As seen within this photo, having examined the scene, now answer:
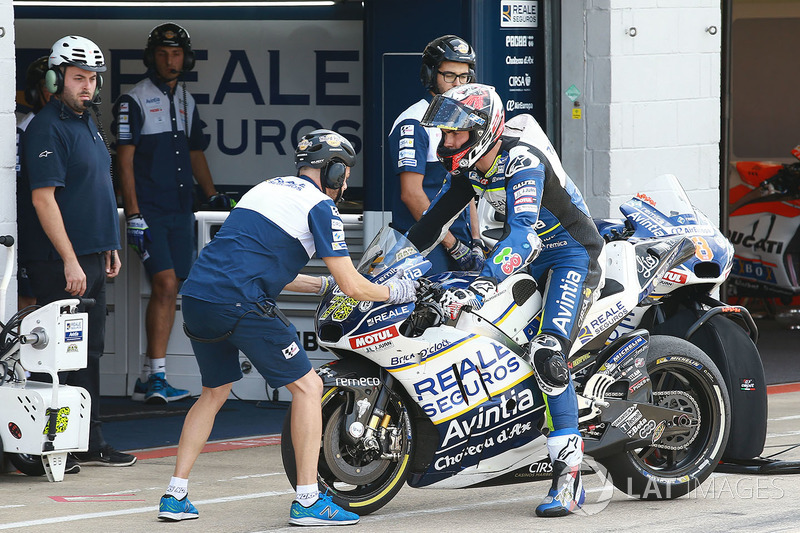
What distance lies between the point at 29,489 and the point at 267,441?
177cm

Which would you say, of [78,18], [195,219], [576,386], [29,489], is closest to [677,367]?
[576,386]

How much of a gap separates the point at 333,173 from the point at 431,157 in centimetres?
175

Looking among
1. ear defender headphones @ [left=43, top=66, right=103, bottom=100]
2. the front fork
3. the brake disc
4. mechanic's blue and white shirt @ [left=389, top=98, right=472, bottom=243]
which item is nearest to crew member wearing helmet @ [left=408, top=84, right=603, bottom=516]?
the front fork

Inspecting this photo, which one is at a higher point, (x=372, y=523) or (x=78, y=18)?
(x=78, y=18)

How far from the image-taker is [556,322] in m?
6.02

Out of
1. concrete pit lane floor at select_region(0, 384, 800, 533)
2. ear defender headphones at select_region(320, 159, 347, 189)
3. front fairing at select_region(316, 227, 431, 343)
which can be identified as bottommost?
concrete pit lane floor at select_region(0, 384, 800, 533)

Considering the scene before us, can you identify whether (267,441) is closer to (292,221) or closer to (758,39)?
(292,221)

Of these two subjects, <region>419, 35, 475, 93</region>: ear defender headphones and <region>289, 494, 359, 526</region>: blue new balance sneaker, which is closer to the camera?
<region>289, 494, 359, 526</region>: blue new balance sneaker

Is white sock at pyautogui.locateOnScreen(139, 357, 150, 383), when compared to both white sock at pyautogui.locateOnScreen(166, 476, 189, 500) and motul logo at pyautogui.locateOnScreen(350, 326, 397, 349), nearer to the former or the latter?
white sock at pyautogui.locateOnScreen(166, 476, 189, 500)

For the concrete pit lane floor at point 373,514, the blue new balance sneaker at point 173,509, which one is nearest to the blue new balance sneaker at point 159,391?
the concrete pit lane floor at point 373,514

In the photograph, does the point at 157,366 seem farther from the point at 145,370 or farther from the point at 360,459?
the point at 360,459

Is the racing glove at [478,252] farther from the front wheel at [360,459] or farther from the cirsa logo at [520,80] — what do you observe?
the cirsa logo at [520,80]

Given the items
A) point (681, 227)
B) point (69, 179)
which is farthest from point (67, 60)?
point (681, 227)

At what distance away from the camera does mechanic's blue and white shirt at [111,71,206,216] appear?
9.48m
